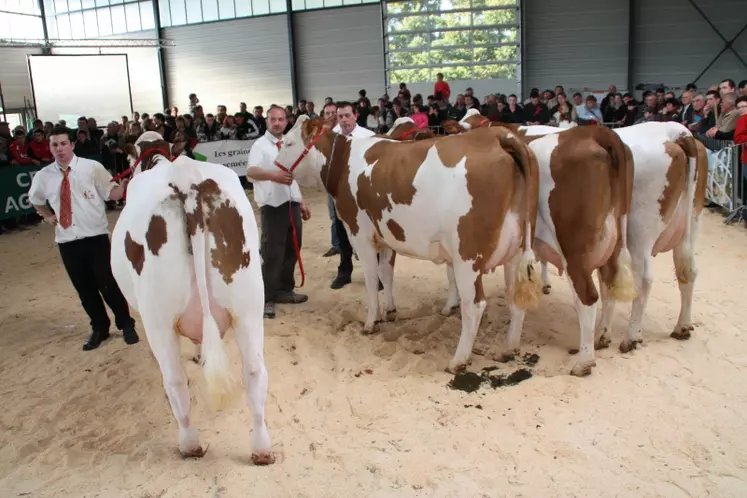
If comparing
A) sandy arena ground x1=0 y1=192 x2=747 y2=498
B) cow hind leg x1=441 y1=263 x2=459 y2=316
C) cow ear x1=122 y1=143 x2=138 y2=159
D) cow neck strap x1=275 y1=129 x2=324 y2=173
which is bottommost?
sandy arena ground x1=0 y1=192 x2=747 y2=498

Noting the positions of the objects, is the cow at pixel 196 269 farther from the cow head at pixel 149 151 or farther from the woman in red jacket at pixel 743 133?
the woman in red jacket at pixel 743 133

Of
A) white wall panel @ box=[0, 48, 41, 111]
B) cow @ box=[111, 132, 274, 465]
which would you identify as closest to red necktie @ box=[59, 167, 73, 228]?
cow @ box=[111, 132, 274, 465]

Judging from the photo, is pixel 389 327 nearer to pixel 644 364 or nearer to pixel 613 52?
pixel 644 364

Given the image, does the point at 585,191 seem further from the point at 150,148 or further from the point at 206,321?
the point at 150,148

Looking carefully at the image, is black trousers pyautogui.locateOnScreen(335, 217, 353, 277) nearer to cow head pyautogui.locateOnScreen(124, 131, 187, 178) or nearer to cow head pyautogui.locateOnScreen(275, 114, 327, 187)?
cow head pyautogui.locateOnScreen(275, 114, 327, 187)

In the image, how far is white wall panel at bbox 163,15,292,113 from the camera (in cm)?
2319

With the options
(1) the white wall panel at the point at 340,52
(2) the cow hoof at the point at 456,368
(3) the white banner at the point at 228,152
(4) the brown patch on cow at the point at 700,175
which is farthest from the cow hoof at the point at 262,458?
(1) the white wall panel at the point at 340,52

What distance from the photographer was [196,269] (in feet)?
10.4

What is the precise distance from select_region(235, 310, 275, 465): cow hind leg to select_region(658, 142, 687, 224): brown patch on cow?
10.6 feet

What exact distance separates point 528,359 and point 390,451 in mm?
1723

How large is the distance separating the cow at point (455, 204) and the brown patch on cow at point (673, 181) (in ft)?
3.51

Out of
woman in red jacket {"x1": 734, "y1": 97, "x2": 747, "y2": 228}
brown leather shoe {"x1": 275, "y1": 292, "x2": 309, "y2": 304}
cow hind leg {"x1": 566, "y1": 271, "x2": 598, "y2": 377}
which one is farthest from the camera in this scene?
woman in red jacket {"x1": 734, "y1": 97, "x2": 747, "y2": 228}

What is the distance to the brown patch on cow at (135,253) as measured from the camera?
3.25 metres

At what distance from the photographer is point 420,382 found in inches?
181
